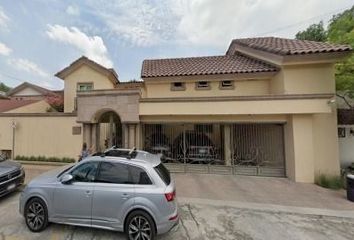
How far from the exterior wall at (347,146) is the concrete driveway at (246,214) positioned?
16.7ft

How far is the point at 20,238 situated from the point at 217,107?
817 centimetres

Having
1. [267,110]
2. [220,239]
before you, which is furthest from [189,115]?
[220,239]

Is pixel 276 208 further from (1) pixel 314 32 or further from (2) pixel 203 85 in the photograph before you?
(1) pixel 314 32

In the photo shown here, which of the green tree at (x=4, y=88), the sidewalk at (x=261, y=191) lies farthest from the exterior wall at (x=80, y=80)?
the green tree at (x=4, y=88)

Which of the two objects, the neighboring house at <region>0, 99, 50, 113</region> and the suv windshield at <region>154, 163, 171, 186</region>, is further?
the neighboring house at <region>0, 99, 50, 113</region>

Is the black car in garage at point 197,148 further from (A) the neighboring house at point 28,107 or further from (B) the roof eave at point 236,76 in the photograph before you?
(A) the neighboring house at point 28,107

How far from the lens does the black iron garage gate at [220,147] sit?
10508 millimetres

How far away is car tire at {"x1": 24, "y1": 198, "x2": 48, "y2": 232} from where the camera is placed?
16.4 feet

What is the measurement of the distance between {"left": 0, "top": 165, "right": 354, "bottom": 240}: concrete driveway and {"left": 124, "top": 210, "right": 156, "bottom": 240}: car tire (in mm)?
433

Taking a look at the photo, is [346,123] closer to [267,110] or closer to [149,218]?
[267,110]

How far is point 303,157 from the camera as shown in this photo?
952 centimetres

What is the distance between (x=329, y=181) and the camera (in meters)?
9.21

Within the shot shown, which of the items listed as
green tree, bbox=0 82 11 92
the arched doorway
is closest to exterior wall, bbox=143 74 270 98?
the arched doorway

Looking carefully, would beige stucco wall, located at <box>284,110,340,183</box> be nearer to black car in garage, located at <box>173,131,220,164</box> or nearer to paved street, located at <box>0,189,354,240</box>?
black car in garage, located at <box>173,131,220,164</box>
